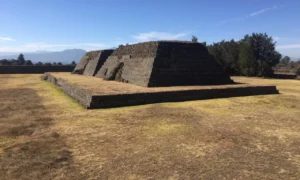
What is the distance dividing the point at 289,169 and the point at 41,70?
43871mm

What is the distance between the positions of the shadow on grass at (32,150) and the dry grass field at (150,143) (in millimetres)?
19

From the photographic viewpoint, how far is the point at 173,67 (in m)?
17.8

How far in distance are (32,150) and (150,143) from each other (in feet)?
9.75

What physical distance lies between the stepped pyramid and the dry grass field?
5.79 m

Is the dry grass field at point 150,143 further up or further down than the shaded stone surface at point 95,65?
further down

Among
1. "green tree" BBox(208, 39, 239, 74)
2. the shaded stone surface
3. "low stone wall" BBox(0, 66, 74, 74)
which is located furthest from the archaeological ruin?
"low stone wall" BBox(0, 66, 74, 74)

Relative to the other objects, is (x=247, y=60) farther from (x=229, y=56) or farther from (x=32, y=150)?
(x=32, y=150)

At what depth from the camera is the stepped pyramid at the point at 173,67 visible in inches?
675

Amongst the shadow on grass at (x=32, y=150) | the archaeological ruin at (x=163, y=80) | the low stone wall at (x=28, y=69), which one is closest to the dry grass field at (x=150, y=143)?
the shadow on grass at (x=32, y=150)

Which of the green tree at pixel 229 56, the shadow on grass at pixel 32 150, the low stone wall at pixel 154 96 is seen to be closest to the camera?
the shadow on grass at pixel 32 150

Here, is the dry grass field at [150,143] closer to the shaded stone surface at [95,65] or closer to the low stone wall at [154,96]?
the low stone wall at [154,96]

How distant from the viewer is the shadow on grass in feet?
16.9

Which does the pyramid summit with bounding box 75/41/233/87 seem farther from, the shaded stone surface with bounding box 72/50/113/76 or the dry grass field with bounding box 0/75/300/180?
the shaded stone surface with bounding box 72/50/113/76

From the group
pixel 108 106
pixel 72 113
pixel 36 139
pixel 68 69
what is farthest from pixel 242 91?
pixel 68 69
